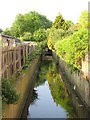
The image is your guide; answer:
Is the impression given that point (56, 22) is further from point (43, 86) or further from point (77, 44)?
point (77, 44)

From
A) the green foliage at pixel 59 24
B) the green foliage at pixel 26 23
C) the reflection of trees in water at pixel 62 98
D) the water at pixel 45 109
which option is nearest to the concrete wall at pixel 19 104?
the water at pixel 45 109

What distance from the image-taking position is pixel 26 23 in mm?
65250

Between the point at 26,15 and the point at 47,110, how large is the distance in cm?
6035

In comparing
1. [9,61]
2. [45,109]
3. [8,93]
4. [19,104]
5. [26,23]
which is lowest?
[45,109]

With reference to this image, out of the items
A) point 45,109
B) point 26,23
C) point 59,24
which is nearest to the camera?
point 45,109

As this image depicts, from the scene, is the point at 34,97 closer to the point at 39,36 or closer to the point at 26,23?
the point at 39,36

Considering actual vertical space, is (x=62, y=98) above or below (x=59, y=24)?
below

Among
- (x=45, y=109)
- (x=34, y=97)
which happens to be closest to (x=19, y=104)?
(x=45, y=109)

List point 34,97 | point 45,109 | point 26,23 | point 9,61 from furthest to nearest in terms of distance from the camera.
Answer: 1. point 26,23
2. point 34,97
3. point 45,109
4. point 9,61

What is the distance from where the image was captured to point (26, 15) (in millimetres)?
68375

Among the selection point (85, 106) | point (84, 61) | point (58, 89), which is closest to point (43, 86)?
point (58, 89)

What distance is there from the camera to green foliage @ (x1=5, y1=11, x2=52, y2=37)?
2455 inches

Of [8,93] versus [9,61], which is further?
[9,61]

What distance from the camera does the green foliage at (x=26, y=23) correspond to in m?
62.4
